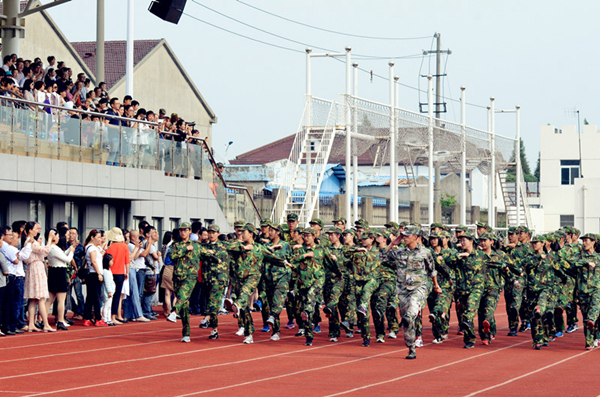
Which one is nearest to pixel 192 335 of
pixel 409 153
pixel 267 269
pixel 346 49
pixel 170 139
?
pixel 267 269

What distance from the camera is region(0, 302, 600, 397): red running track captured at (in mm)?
10961

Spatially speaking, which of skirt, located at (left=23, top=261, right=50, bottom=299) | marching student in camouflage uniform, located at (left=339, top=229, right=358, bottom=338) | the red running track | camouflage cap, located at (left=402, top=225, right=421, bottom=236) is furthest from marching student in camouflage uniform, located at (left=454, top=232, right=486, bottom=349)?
skirt, located at (left=23, top=261, right=50, bottom=299)

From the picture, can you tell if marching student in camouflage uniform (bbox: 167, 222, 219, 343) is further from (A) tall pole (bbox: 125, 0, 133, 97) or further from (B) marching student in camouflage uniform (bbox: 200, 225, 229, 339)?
(A) tall pole (bbox: 125, 0, 133, 97)

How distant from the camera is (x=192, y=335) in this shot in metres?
16.8

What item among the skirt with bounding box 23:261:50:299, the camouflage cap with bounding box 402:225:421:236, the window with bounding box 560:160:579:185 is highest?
the window with bounding box 560:160:579:185

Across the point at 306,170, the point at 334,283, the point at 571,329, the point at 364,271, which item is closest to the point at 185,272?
the point at 334,283

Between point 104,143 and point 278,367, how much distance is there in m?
10.5

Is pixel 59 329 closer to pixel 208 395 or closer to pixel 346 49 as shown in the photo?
pixel 208 395

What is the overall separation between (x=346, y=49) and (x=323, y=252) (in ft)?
54.9

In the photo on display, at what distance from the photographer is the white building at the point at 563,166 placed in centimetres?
5831

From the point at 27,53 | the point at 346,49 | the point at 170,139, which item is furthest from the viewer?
the point at 27,53

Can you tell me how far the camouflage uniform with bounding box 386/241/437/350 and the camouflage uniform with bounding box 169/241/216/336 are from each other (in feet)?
10.2

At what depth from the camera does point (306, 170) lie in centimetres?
3094

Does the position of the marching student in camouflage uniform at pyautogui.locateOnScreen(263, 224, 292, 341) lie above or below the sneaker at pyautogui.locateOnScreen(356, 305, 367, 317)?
above
